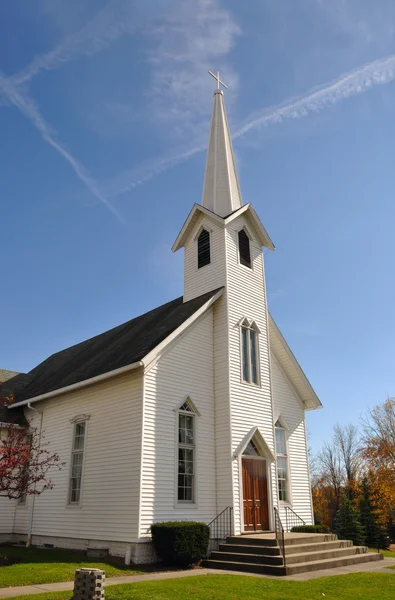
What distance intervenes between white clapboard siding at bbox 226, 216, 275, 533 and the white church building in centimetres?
5

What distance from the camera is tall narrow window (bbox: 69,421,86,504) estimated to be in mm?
16234

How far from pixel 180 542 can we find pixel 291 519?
6.58 meters

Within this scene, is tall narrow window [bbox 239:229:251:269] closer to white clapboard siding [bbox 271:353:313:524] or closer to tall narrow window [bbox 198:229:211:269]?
tall narrow window [bbox 198:229:211:269]

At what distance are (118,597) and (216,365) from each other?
9.04m

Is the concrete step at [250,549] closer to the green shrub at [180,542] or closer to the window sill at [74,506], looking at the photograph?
the green shrub at [180,542]

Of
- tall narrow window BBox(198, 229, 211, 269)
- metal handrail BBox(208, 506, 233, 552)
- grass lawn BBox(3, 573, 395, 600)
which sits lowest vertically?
grass lawn BBox(3, 573, 395, 600)

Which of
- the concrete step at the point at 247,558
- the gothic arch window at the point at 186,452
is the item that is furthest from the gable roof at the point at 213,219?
the concrete step at the point at 247,558

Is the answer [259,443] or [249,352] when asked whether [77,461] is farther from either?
[249,352]

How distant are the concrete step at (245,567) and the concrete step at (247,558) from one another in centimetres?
20

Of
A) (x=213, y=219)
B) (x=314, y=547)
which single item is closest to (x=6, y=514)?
(x=314, y=547)

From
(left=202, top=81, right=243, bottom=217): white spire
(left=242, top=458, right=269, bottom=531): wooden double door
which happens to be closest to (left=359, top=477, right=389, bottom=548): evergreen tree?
(left=242, top=458, right=269, bottom=531): wooden double door

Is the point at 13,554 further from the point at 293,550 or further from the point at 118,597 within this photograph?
the point at 293,550

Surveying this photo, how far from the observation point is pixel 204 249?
19797 millimetres

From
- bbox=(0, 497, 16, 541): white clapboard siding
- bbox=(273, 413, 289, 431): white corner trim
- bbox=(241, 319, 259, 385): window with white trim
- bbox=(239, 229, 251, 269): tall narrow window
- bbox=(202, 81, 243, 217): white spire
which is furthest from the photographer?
bbox=(202, 81, 243, 217): white spire
